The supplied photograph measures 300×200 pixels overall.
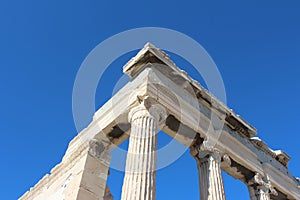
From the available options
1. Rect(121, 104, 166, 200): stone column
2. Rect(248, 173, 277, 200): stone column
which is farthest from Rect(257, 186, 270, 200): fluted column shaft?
Rect(121, 104, 166, 200): stone column

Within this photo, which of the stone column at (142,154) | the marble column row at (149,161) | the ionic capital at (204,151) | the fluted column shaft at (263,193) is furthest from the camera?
the fluted column shaft at (263,193)

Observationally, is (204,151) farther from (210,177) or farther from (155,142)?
(155,142)

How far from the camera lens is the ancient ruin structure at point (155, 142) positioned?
12.1m

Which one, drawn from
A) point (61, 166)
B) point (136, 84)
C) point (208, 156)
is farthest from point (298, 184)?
point (61, 166)

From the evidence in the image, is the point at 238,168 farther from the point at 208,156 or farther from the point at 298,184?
the point at 298,184

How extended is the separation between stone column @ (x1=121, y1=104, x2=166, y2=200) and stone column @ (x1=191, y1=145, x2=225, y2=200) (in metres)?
3.10

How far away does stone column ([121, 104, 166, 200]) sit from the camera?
11.9m

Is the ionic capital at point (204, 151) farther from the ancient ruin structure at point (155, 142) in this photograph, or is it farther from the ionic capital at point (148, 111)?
the ionic capital at point (148, 111)

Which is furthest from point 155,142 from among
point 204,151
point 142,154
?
point 204,151

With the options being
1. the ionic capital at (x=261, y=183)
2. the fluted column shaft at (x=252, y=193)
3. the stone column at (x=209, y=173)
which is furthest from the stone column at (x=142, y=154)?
the fluted column shaft at (x=252, y=193)

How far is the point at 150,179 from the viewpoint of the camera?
12.2 m

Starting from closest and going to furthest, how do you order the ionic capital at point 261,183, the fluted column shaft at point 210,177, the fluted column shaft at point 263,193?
the fluted column shaft at point 210,177 → the fluted column shaft at point 263,193 → the ionic capital at point 261,183

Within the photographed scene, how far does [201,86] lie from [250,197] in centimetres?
639

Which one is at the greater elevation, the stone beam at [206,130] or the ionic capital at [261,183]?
the stone beam at [206,130]
